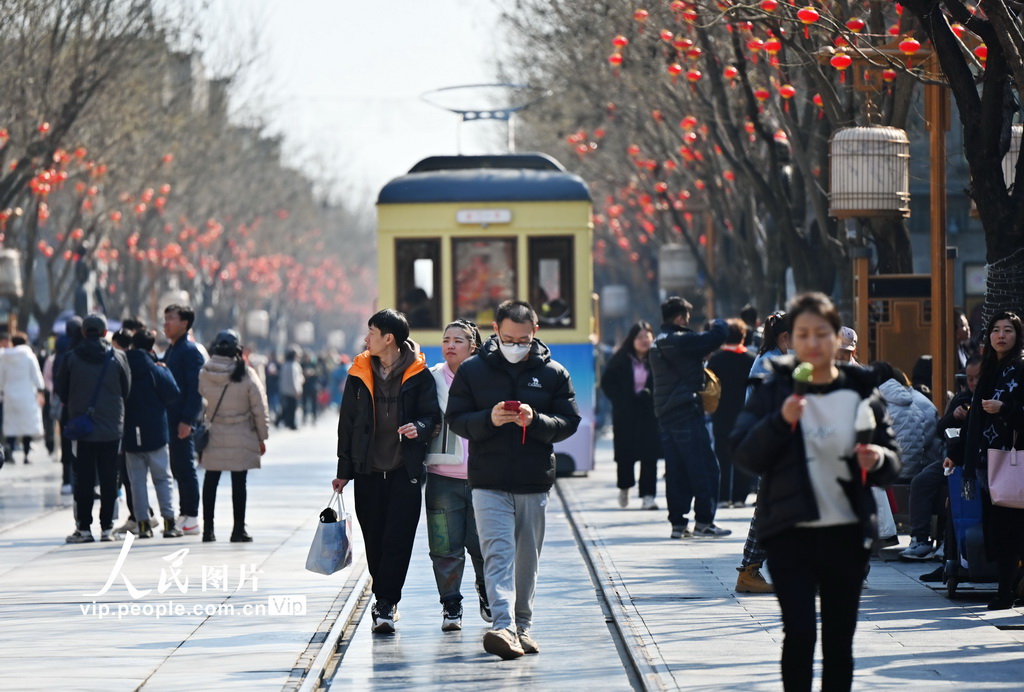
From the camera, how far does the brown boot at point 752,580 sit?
435 inches

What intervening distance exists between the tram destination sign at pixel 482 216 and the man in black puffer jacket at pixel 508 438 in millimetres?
11010

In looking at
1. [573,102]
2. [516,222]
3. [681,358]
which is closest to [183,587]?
[681,358]

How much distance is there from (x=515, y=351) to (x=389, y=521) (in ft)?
4.71

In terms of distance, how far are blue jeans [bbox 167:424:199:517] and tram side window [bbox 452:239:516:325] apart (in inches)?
211

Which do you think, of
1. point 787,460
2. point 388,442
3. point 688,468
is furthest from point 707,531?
point 787,460

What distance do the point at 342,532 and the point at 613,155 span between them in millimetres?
28197

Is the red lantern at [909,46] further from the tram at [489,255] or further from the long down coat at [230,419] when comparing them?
the tram at [489,255]

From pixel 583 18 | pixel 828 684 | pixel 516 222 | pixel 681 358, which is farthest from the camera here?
pixel 583 18

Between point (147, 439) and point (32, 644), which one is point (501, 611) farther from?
point (147, 439)

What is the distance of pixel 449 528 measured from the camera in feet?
31.4

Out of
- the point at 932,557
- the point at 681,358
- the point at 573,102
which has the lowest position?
the point at 932,557

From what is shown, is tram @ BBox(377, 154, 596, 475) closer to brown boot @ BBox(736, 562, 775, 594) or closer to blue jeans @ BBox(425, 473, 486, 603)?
brown boot @ BBox(736, 562, 775, 594)

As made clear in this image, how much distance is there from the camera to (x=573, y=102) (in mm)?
34594

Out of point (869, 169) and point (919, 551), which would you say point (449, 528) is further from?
point (869, 169)
